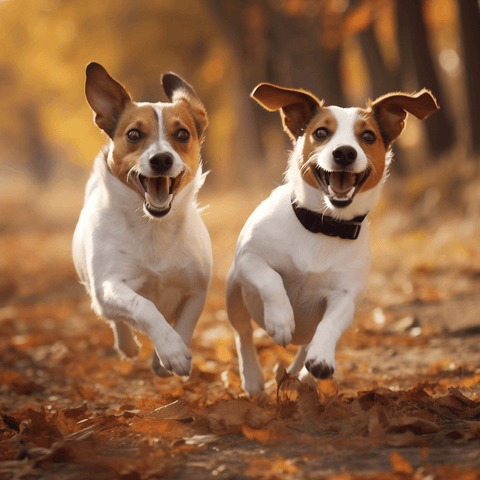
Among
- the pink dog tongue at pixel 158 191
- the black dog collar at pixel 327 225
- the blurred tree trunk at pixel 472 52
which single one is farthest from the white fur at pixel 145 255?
the blurred tree trunk at pixel 472 52

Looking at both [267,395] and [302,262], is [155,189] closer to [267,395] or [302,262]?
[302,262]

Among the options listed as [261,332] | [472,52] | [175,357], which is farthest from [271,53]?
[175,357]

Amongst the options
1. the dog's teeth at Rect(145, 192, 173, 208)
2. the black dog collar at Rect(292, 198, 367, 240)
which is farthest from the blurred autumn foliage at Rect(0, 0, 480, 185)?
the dog's teeth at Rect(145, 192, 173, 208)

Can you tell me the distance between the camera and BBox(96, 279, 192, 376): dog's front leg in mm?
3613

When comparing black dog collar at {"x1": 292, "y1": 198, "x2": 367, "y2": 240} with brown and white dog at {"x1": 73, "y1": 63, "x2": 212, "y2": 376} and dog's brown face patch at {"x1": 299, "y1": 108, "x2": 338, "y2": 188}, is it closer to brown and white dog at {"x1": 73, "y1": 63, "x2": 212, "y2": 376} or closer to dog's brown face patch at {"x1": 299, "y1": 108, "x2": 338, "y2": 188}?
dog's brown face patch at {"x1": 299, "y1": 108, "x2": 338, "y2": 188}

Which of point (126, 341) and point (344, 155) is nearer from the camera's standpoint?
point (344, 155)

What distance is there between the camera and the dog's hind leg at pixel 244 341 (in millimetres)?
4535

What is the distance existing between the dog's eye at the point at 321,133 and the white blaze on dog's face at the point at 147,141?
89cm

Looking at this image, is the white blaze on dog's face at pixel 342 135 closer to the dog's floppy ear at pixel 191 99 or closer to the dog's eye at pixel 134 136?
the dog's floppy ear at pixel 191 99

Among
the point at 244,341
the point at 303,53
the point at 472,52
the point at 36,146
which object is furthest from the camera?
the point at 36,146

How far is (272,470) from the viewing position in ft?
8.67

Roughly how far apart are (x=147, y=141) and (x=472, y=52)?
27.1 ft

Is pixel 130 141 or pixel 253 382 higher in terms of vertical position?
pixel 130 141

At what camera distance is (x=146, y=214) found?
407 centimetres
